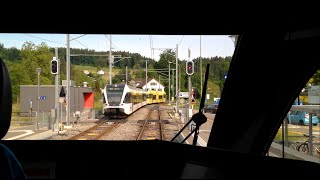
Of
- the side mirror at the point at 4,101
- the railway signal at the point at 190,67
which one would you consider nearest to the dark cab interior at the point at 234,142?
the side mirror at the point at 4,101

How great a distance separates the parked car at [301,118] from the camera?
6.07m

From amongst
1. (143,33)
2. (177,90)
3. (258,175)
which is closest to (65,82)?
(177,90)

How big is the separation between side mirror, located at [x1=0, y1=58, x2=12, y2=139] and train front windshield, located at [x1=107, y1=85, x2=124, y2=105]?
27239mm

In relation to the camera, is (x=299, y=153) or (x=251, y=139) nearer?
(x=251, y=139)

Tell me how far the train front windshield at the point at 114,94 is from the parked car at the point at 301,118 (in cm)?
2401

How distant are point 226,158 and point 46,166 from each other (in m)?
1.55

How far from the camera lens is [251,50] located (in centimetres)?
550

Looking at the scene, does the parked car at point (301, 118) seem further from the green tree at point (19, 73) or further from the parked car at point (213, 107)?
the green tree at point (19, 73)

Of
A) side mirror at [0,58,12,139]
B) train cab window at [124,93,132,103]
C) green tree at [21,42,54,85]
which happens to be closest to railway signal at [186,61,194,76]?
green tree at [21,42,54,85]

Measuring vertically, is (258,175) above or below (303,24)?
below

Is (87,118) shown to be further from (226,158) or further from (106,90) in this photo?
(226,158)

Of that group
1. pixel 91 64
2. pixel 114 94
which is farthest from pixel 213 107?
pixel 114 94

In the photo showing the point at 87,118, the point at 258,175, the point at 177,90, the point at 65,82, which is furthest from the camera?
the point at 87,118

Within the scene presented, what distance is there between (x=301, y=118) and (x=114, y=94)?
24865 mm
